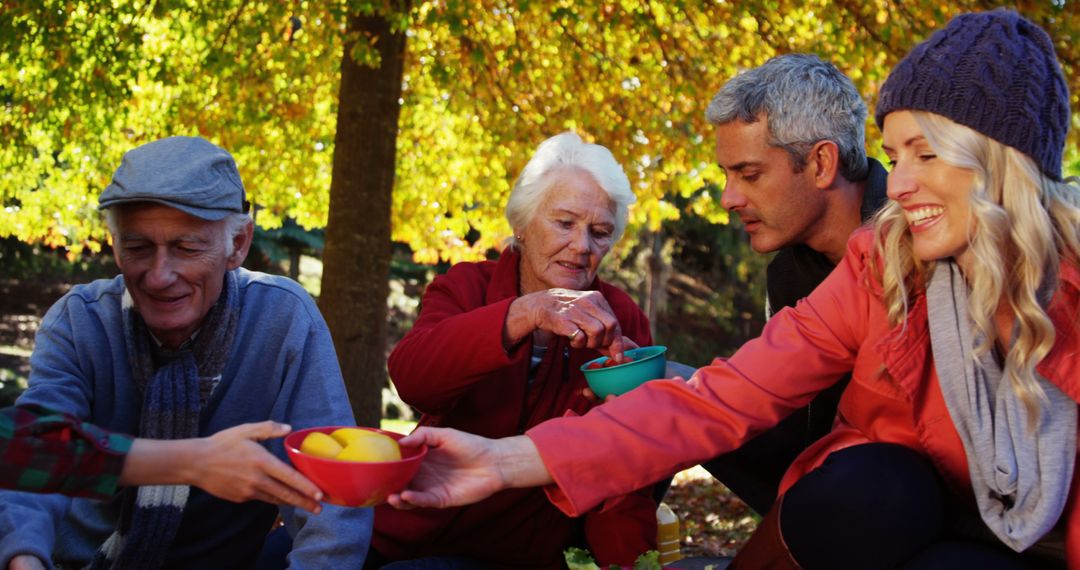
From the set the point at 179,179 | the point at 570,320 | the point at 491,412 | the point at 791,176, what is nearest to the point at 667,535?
the point at 491,412

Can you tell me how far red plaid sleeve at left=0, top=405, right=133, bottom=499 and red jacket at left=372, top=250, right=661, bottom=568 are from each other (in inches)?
46.7

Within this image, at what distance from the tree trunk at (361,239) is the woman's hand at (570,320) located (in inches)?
147

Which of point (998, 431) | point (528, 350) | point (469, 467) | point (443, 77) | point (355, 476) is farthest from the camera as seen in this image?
point (443, 77)

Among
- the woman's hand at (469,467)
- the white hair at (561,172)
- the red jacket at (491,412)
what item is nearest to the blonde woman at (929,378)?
the woman's hand at (469,467)

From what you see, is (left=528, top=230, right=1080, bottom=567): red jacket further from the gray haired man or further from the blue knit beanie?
the gray haired man

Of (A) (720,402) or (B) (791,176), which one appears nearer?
(A) (720,402)

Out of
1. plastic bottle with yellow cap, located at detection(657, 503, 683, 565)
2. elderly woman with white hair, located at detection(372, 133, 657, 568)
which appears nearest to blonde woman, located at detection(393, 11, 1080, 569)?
elderly woman with white hair, located at detection(372, 133, 657, 568)

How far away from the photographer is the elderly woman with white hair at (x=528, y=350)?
324 centimetres

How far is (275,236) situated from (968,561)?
20.4m

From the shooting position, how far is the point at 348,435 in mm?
2527

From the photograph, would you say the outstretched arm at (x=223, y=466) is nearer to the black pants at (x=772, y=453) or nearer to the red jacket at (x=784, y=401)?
the red jacket at (x=784, y=401)

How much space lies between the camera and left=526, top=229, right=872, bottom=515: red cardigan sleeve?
9.09 feet

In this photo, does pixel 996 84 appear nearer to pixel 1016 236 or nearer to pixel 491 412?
pixel 1016 236

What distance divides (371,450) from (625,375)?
0.95 meters
